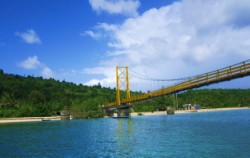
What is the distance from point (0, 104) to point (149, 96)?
9207cm

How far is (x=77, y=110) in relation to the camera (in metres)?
140

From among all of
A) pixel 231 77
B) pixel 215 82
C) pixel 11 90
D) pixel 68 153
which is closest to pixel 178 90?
pixel 215 82

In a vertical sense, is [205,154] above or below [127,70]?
below

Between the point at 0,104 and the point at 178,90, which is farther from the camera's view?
the point at 0,104

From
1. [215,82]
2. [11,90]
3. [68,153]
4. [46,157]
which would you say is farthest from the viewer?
[11,90]

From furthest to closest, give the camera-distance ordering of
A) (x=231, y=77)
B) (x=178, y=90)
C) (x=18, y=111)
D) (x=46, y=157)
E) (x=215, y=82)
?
1. (x=18, y=111)
2. (x=178, y=90)
3. (x=215, y=82)
4. (x=231, y=77)
5. (x=46, y=157)

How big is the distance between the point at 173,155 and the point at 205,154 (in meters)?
2.69

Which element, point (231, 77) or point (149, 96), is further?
point (149, 96)

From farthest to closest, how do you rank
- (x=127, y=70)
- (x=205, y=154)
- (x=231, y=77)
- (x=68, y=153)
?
(x=127, y=70) < (x=231, y=77) < (x=68, y=153) < (x=205, y=154)

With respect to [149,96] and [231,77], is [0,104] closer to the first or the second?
[149,96]

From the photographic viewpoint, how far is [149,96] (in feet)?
257

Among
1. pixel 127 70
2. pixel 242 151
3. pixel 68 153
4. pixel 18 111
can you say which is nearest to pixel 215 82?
pixel 242 151

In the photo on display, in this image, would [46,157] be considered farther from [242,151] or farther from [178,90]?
[178,90]

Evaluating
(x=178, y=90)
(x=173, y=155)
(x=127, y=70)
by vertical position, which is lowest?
(x=173, y=155)
